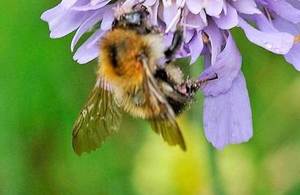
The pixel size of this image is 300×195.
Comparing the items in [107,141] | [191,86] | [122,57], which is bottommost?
[107,141]

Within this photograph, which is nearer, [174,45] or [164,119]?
[164,119]

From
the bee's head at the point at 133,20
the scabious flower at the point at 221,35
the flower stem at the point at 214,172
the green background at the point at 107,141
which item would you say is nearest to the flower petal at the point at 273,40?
the scabious flower at the point at 221,35

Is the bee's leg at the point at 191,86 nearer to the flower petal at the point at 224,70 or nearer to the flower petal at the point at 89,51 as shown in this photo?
the flower petal at the point at 224,70

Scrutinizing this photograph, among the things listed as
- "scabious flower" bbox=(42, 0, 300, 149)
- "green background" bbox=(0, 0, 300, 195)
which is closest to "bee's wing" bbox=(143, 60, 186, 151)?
"scabious flower" bbox=(42, 0, 300, 149)

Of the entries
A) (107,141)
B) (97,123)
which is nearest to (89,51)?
(97,123)

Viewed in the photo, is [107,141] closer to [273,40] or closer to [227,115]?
[227,115]

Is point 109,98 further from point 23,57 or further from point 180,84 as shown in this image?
point 23,57

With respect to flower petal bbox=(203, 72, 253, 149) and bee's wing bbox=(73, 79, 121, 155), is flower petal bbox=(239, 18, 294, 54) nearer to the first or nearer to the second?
flower petal bbox=(203, 72, 253, 149)
